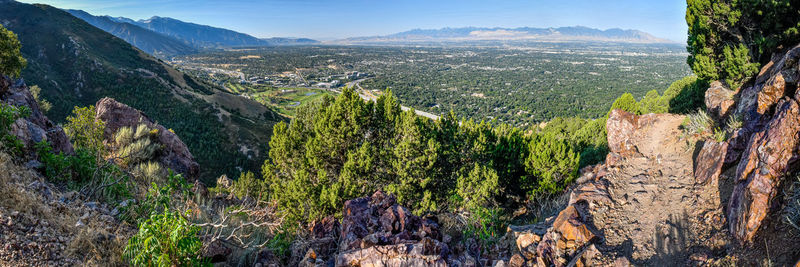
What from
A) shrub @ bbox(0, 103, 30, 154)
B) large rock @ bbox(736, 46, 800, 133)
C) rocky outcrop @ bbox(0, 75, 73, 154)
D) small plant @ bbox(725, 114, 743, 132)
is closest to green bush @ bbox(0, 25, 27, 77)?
rocky outcrop @ bbox(0, 75, 73, 154)

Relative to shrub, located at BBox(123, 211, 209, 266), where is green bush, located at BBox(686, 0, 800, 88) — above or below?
above

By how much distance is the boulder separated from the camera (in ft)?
36.2

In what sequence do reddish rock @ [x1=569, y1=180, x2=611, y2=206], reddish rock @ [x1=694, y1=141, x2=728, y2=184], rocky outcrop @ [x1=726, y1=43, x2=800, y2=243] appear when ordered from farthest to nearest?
1. reddish rock @ [x1=569, y1=180, x2=611, y2=206]
2. reddish rock @ [x1=694, y1=141, x2=728, y2=184]
3. rocky outcrop @ [x1=726, y1=43, x2=800, y2=243]

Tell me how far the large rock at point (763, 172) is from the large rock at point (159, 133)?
21.5 metres

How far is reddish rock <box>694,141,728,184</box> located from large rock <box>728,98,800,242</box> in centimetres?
168

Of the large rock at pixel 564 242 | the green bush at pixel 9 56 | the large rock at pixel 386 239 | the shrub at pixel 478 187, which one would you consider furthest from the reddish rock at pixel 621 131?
the green bush at pixel 9 56

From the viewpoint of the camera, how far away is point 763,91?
7887 millimetres

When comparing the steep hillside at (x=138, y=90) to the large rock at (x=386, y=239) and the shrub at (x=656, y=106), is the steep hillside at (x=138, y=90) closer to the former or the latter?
the large rock at (x=386, y=239)

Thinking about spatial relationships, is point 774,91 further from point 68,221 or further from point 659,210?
point 68,221

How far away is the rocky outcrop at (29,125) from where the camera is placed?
7.56 m

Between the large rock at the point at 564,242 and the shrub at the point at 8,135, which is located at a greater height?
the shrub at the point at 8,135

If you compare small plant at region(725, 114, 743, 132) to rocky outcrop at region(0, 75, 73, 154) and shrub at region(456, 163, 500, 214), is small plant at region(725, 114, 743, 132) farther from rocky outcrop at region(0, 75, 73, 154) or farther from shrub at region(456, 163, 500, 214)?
rocky outcrop at region(0, 75, 73, 154)

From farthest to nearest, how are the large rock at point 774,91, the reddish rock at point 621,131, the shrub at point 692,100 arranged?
1. the shrub at point 692,100
2. the reddish rock at point 621,131
3. the large rock at point 774,91

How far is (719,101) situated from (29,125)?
21848 mm
